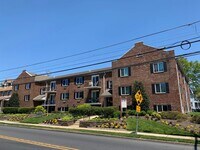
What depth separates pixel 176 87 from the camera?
1102 inches

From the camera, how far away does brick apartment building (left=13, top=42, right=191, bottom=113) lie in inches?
1128

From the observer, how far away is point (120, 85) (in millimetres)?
32906

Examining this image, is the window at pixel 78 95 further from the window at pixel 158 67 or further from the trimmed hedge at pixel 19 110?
the window at pixel 158 67

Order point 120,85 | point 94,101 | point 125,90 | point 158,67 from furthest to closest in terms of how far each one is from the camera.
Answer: point 94,101 < point 120,85 < point 125,90 < point 158,67

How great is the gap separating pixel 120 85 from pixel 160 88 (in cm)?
631

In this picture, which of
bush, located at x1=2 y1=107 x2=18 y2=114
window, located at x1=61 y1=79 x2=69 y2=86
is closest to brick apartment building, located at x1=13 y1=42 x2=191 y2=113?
window, located at x1=61 y1=79 x2=69 y2=86

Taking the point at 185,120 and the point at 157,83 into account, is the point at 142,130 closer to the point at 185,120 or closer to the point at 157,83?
the point at 185,120

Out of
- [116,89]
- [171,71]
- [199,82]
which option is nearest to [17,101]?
[116,89]

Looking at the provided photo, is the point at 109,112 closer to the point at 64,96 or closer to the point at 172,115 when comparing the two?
the point at 172,115

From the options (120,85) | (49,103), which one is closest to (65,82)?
(49,103)

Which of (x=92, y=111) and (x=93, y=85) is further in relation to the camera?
(x=93, y=85)

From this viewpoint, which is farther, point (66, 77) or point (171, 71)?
point (66, 77)

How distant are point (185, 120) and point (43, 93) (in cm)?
3412

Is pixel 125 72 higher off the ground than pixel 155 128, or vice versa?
pixel 125 72
